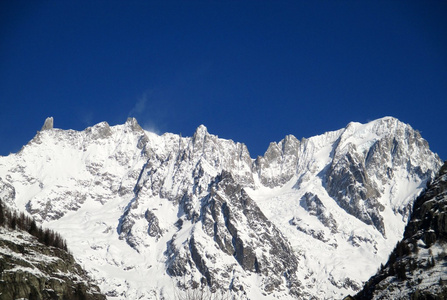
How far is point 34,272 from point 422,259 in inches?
3352

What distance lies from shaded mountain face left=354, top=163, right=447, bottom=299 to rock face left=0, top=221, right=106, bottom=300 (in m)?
63.9

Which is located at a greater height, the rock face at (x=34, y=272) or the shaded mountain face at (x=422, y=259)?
the shaded mountain face at (x=422, y=259)

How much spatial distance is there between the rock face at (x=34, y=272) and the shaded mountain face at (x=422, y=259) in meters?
63.9

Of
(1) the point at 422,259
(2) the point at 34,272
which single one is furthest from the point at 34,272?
(1) the point at 422,259

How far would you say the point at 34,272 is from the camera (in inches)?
4156

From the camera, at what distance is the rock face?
323 feet

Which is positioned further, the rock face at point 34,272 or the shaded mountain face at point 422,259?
the shaded mountain face at point 422,259

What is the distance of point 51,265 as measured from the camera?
381 ft

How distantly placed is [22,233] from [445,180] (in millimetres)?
115482

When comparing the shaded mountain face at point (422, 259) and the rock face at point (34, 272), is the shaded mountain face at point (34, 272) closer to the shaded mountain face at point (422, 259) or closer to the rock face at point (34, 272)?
the rock face at point (34, 272)

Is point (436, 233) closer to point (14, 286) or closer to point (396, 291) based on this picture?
point (396, 291)

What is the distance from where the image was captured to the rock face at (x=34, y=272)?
3880 inches

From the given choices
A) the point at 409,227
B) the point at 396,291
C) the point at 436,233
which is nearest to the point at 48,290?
the point at 396,291

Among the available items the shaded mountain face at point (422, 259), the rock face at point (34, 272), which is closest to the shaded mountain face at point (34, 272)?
the rock face at point (34, 272)
